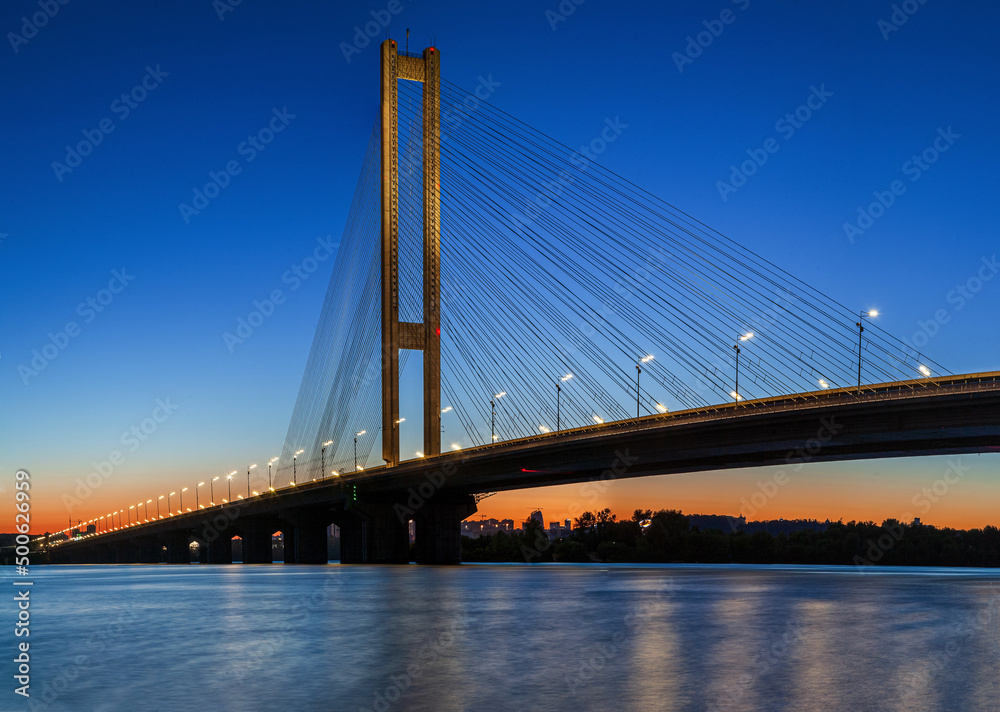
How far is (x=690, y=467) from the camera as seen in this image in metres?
72.2

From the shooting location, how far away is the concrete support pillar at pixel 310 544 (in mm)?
120188

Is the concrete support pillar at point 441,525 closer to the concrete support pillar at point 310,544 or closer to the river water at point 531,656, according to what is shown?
the concrete support pillar at point 310,544

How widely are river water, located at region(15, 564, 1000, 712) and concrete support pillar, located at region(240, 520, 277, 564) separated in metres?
107

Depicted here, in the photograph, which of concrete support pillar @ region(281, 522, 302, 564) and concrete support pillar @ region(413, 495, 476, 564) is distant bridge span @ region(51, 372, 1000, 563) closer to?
concrete support pillar @ region(413, 495, 476, 564)

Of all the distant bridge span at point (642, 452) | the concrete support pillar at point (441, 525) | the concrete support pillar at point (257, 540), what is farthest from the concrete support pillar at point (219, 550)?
→ the concrete support pillar at point (441, 525)

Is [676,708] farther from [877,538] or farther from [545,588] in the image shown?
[877,538]

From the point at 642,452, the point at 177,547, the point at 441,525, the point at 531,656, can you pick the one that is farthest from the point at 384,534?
the point at 177,547

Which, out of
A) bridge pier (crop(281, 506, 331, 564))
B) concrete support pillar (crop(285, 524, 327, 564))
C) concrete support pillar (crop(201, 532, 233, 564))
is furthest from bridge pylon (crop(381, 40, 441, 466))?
concrete support pillar (crop(201, 532, 233, 564))

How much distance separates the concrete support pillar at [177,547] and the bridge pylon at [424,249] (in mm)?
113272

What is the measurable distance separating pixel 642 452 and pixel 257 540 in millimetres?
89651

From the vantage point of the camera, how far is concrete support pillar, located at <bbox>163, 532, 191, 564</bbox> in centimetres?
18012

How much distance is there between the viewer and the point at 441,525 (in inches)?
3728

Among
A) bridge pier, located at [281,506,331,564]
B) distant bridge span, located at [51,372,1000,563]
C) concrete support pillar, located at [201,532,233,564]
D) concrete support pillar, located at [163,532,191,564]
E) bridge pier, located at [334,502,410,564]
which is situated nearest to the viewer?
distant bridge span, located at [51,372,1000,563]

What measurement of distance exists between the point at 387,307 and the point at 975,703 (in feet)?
219
